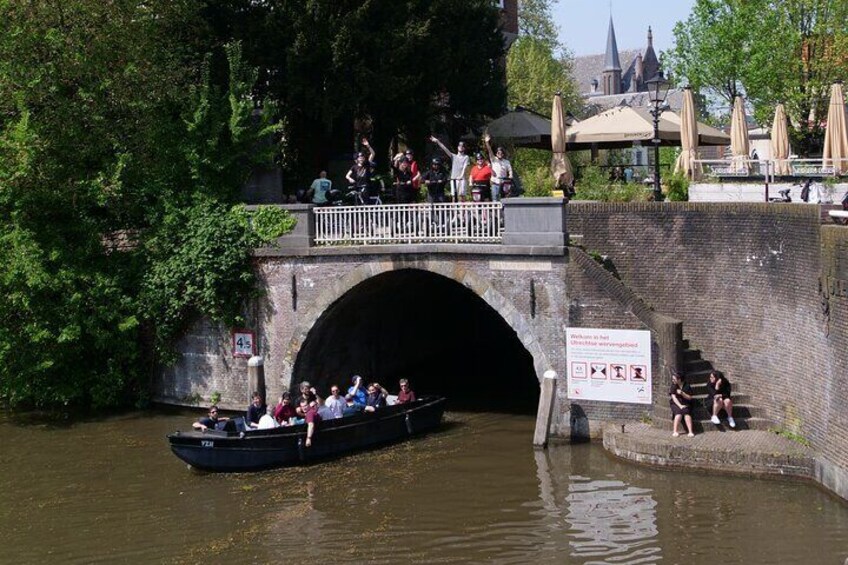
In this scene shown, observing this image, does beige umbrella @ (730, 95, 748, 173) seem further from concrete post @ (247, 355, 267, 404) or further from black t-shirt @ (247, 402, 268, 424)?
black t-shirt @ (247, 402, 268, 424)

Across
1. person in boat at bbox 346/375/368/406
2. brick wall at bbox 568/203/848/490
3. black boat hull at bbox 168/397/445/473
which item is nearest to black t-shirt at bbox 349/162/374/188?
person in boat at bbox 346/375/368/406

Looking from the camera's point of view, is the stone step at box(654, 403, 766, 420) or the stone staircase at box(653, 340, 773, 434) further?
the stone step at box(654, 403, 766, 420)

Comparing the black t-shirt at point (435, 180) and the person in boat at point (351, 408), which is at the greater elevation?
the black t-shirt at point (435, 180)

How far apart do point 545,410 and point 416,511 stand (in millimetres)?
4421

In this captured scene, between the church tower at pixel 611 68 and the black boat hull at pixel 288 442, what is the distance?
90779mm

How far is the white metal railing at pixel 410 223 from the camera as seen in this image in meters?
23.9

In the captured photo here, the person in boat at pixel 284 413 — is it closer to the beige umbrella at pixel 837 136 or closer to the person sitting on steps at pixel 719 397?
the person sitting on steps at pixel 719 397

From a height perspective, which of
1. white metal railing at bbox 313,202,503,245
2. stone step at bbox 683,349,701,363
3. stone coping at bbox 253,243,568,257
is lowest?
stone step at bbox 683,349,701,363

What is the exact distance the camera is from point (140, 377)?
27.4 m

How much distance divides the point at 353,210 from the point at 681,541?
418 inches

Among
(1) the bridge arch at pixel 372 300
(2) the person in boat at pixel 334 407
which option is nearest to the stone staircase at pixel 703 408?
(1) the bridge arch at pixel 372 300

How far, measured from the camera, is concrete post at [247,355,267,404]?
83.9ft

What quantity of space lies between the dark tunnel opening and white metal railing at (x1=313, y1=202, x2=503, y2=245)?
0.88 m

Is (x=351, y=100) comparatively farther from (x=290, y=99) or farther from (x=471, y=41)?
(x=471, y=41)
